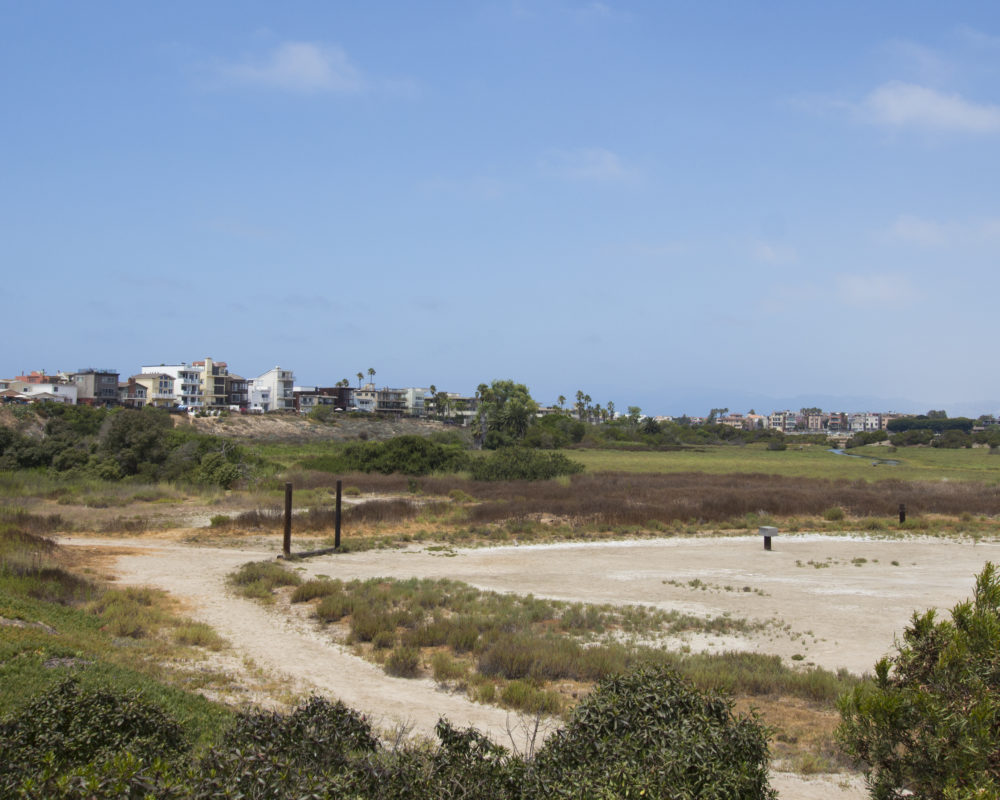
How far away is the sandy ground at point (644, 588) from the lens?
32.8ft

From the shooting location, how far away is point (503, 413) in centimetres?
10012

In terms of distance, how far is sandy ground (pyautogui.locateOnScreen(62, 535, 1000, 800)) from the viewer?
1000 cm

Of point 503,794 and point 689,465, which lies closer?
point 503,794

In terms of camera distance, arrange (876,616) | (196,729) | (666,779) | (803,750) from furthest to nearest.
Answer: (876,616) < (803,750) < (196,729) < (666,779)

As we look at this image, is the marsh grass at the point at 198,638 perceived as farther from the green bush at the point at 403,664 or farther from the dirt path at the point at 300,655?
the green bush at the point at 403,664

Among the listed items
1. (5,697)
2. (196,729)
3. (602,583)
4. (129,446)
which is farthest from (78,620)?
(129,446)

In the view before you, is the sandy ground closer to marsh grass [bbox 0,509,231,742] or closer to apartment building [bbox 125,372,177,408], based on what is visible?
marsh grass [bbox 0,509,231,742]

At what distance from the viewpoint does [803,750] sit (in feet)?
26.1

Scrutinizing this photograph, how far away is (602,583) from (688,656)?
786 cm

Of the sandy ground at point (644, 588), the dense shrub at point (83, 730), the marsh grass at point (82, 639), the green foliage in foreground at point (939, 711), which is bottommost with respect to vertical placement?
the sandy ground at point (644, 588)

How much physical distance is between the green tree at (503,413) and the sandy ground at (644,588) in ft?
198

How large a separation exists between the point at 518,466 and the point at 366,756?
135ft

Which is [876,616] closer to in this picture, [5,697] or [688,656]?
[688,656]

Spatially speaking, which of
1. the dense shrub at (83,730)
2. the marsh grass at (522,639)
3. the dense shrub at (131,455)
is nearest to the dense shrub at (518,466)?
the dense shrub at (131,455)
